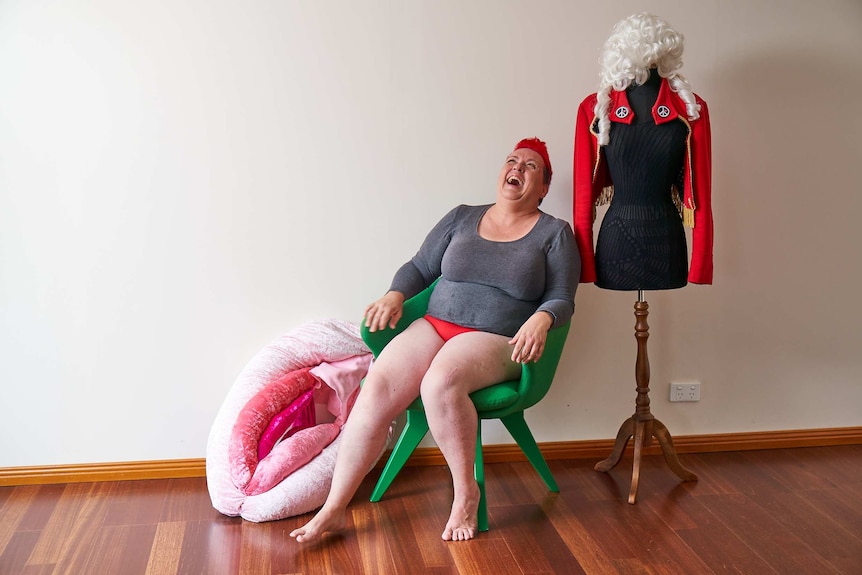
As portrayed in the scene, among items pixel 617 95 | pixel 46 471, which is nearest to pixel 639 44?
pixel 617 95

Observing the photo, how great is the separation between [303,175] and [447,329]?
31.2 inches

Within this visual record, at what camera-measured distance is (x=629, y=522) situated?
2.65m

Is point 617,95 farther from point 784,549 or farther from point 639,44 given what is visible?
point 784,549

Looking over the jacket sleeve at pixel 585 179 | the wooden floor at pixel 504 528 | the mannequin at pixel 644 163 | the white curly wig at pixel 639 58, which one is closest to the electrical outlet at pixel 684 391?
the wooden floor at pixel 504 528

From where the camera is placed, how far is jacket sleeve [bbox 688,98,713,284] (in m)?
2.72

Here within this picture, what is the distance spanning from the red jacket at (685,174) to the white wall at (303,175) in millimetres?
342

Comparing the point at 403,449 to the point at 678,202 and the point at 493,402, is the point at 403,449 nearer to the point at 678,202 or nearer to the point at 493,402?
the point at 493,402

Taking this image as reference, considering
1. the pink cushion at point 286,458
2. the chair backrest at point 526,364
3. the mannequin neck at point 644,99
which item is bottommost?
the pink cushion at point 286,458

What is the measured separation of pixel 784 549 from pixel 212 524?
67.5 inches

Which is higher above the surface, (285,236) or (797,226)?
(285,236)

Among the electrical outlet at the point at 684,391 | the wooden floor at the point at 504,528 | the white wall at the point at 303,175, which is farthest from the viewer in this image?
the electrical outlet at the point at 684,391

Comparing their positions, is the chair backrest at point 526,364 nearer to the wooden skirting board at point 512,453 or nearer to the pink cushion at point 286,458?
the pink cushion at point 286,458

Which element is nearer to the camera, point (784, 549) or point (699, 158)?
point (784, 549)

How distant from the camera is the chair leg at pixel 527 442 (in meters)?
2.85
